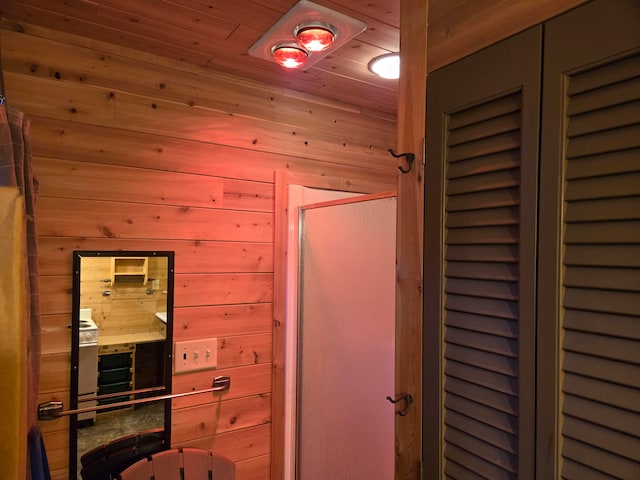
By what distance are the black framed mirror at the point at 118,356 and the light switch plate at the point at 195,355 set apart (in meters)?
0.04

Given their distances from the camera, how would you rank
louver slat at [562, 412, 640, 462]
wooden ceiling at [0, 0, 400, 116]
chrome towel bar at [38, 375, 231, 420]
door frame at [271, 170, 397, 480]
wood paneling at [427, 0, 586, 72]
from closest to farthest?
louver slat at [562, 412, 640, 462] < wood paneling at [427, 0, 586, 72] < wooden ceiling at [0, 0, 400, 116] < chrome towel bar at [38, 375, 231, 420] < door frame at [271, 170, 397, 480]

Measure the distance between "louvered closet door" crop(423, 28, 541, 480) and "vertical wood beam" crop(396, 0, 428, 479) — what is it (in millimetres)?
33

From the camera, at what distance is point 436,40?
104 cm

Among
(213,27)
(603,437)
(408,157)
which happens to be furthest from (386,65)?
(603,437)

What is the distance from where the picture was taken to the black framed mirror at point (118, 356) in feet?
5.13

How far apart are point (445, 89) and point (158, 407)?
1573mm

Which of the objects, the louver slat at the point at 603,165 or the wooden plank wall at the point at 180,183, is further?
the wooden plank wall at the point at 180,183

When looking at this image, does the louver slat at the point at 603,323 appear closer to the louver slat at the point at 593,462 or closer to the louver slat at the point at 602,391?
the louver slat at the point at 602,391

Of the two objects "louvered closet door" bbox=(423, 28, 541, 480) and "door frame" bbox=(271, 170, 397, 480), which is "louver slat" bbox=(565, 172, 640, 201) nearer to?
"louvered closet door" bbox=(423, 28, 541, 480)

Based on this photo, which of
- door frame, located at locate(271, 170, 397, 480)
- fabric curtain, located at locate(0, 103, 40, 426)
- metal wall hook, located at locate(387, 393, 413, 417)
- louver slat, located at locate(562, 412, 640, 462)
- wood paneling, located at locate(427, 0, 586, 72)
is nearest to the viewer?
louver slat, located at locate(562, 412, 640, 462)

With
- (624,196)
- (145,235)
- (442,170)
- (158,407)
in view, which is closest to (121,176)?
(145,235)

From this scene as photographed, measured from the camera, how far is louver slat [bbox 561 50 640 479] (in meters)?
0.69

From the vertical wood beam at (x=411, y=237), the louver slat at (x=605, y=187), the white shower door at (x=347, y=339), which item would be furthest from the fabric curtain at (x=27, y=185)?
the louver slat at (x=605, y=187)


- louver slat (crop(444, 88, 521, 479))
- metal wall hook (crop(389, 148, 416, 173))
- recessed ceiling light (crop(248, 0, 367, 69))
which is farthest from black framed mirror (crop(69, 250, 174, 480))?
louver slat (crop(444, 88, 521, 479))
